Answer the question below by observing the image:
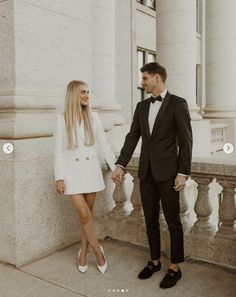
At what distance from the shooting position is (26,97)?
Answer: 4.38 meters

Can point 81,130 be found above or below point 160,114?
below

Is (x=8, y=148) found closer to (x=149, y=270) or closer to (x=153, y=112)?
(x=153, y=112)

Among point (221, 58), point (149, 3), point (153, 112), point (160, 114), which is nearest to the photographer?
point (160, 114)

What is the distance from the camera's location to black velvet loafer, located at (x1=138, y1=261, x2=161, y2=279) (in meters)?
4.01

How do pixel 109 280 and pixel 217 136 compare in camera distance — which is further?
pixel 217 136

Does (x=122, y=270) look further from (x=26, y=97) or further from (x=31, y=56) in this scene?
(x=31, y=56)

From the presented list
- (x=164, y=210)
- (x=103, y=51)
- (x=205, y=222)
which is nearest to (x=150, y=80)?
(x=164, y=210)

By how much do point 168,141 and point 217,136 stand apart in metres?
10.4

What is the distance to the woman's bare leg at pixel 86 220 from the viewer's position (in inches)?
158

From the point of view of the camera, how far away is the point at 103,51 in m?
6.47

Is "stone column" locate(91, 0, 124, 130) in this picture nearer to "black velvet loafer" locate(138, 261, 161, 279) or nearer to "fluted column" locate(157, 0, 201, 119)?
"black velvet loafer" locate(138, 261, 161, 279)

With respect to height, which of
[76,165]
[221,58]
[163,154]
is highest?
[221,58]

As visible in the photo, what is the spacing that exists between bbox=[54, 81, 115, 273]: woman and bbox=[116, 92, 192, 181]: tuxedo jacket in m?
0.54

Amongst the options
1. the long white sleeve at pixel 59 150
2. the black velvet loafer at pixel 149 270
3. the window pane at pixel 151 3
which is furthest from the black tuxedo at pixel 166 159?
the window pane at pixel 151 3
